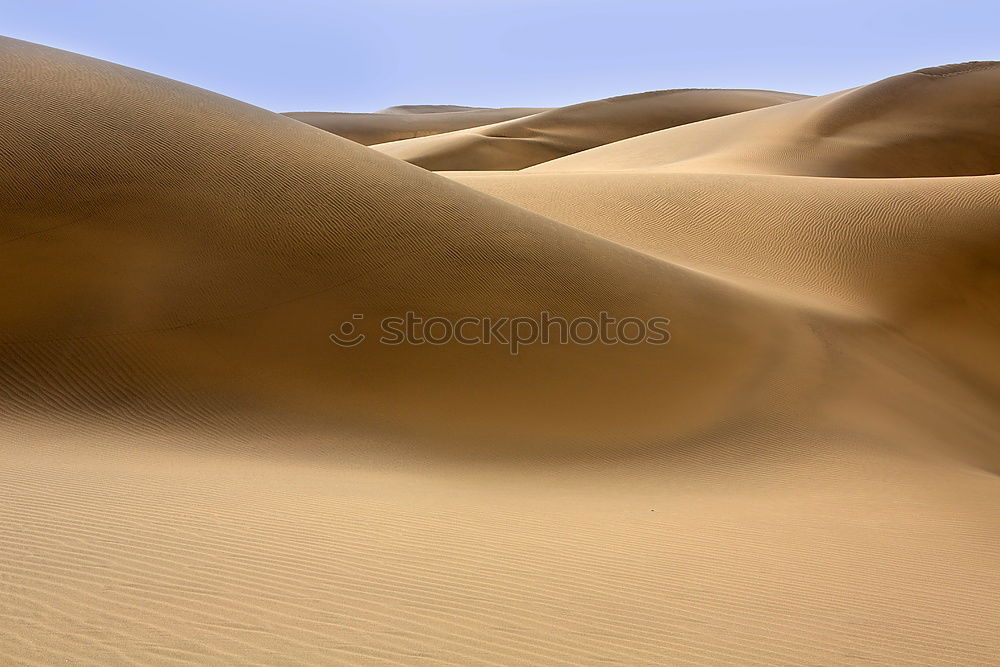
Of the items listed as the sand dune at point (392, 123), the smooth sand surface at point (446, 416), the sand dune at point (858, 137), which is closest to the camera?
the smooth sand surface at point (446, 416)

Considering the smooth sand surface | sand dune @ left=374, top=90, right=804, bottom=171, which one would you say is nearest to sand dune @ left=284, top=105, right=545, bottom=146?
sand dune @ left=374, top=90, right=804, bottom=171

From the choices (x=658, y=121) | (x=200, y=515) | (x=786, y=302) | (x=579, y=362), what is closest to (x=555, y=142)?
(x=658, y=121)

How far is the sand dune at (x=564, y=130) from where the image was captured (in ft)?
139

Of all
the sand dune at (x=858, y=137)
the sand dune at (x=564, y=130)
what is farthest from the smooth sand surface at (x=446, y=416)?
the sand dune at (x=564, y=130)

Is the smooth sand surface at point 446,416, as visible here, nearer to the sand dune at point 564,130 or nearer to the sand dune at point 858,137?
the sand dune at point 858,137

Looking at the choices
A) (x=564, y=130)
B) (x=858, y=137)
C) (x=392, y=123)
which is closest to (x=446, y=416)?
(x=858, y=137)

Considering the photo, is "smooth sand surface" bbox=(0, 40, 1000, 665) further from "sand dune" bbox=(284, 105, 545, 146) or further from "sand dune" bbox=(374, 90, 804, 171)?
"sand dune" bbox=(284, 105, 545, 146)

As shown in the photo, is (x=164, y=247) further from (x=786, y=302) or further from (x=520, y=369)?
(x=786, y=302)

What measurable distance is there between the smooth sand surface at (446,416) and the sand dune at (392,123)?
165ft

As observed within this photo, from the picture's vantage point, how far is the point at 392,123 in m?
65.8

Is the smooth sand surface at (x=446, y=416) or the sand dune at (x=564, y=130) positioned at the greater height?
the sand dune at (x=564, y=130)

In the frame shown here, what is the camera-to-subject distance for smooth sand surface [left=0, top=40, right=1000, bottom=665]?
362cm

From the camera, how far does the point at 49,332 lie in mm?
7879

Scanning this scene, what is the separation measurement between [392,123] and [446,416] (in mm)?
61134
